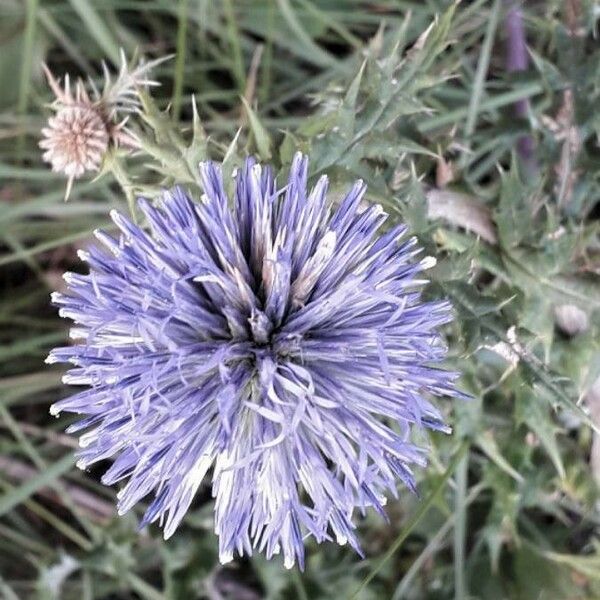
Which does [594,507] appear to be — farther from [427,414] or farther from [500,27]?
[500,27]

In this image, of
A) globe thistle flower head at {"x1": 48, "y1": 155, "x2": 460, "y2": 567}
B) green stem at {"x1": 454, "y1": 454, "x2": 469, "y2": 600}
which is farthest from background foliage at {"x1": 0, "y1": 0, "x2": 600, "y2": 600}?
globe thistle flower head at {"x1": 48, "y1": 155, "x2": 460, "y2": 567}

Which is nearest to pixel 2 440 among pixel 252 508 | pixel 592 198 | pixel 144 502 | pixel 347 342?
pixel 144 502

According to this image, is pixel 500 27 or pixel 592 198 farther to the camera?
pixel 500 27

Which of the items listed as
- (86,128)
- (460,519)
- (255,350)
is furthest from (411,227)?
(460,519)

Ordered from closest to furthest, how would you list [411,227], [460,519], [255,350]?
[255,350]
[411,227]
[460,519]

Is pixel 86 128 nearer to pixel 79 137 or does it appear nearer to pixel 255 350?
pixel 79 137

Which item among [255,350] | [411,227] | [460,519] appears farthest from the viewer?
[460,519]
